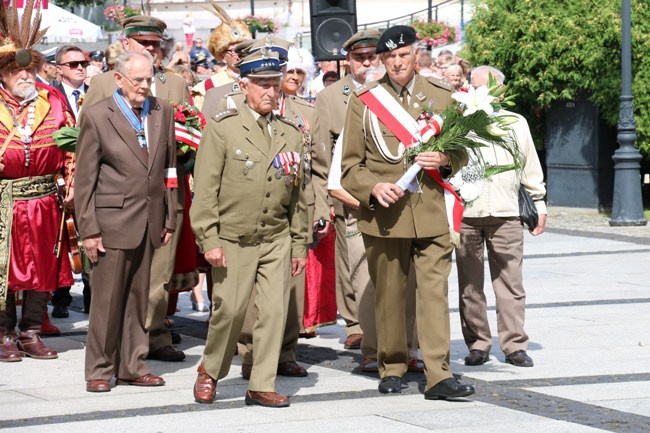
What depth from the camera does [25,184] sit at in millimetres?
9539

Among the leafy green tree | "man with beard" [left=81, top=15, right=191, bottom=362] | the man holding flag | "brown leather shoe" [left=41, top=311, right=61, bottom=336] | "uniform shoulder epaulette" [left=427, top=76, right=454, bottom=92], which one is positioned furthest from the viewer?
the leafy green tree

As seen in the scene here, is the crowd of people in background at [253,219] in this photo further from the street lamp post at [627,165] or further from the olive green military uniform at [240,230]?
the street lamp post at [627,165]

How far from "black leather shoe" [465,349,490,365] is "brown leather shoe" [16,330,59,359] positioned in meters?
2.79

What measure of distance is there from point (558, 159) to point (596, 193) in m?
0.76

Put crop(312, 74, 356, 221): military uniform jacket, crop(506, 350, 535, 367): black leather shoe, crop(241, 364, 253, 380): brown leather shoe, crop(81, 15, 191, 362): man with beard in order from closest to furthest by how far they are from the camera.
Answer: crop(241, 364, 253, 380): brown leather shoe
crop(506, 350, 535, 367): black leather shoe
crop(81, 15, 191, 362): man with beard
crop(312, 74, 356, 221): military uniform jacket

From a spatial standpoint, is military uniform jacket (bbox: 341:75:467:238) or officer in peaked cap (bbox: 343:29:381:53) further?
officer in peaked cap (bbox: 343:29:381:53)

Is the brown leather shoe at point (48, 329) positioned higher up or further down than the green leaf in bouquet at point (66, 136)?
further down

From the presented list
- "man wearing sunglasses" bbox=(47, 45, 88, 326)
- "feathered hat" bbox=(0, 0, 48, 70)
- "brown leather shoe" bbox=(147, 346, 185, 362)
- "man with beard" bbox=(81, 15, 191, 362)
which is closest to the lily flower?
"man with beard" bbox=(81, 15, 191, 362)

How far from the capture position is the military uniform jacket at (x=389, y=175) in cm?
804

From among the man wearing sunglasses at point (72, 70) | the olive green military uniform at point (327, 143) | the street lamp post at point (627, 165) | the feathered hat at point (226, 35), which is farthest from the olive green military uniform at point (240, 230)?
the street lamp post at point (627, 165)

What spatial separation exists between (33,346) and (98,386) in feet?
4.65

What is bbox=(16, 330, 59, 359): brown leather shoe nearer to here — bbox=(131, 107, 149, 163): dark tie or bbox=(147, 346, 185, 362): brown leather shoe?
bbox=(147, 346, 185, 362): brown leather shoe

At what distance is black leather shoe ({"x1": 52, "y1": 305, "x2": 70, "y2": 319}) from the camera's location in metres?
11.5

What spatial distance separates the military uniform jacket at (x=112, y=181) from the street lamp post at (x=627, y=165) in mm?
10266
